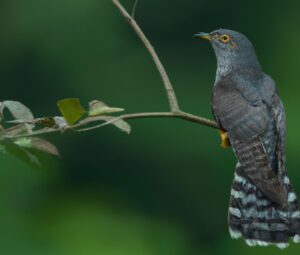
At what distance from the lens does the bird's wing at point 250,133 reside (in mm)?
7465

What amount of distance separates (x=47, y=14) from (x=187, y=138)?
3.97 meters

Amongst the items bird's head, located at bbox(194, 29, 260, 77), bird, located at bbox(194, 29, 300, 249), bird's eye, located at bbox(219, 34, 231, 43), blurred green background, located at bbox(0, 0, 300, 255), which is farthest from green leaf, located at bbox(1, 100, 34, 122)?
blurred green background, located at bbox(0, 0, 300, 255)

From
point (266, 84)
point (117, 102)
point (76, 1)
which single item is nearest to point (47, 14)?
point (76, 1)

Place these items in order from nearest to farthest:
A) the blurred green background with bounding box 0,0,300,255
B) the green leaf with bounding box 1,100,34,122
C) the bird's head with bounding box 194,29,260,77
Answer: the green leaf with bounding box 1,100,34,122 → the bird's head with bounding box 194,29,260,77 → the blurred green background with bounding box 0,0,300,255

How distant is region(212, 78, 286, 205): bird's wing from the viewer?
7465 millimetres

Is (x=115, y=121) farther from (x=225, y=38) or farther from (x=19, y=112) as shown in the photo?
(x=225, y=38)

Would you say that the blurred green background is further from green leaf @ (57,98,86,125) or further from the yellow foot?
green leaf @ (57,98,86,125)

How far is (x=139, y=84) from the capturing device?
66.8ft

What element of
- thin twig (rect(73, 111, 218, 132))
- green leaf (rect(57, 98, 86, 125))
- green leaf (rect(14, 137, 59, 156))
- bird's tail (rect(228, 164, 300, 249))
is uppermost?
green leaf (rect(57, 98, 86, 125))

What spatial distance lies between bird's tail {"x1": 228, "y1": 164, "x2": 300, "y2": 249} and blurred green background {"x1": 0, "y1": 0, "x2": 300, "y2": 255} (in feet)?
17.7

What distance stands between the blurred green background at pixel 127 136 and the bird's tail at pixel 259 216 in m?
5.40

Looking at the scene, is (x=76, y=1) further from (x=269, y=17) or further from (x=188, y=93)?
(x=269, y=17)

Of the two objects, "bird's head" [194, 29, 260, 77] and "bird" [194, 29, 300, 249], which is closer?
"bird" [194, 29, 300, 249]

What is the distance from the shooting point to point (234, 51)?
8508 millimetres
